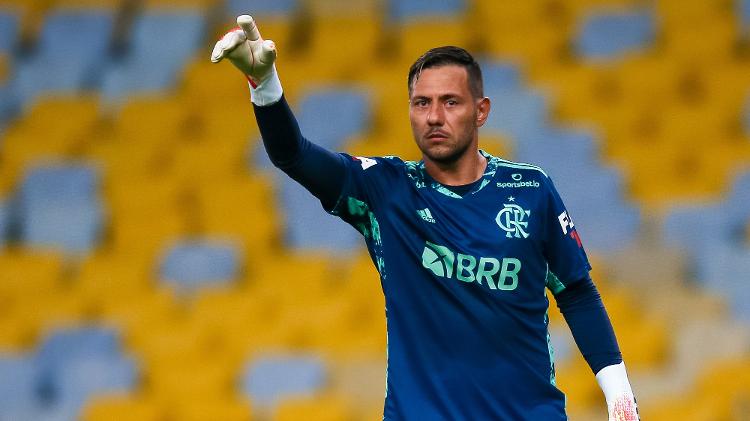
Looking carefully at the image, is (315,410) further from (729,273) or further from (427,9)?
(427,9)

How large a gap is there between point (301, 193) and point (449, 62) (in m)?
5.32

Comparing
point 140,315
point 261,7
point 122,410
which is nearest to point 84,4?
point 261,7

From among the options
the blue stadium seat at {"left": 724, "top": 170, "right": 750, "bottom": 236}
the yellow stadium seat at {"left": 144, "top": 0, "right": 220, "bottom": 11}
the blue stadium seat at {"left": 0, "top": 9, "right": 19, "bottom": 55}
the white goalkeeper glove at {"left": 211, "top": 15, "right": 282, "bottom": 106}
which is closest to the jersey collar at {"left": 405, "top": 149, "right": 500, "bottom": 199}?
the white goalkeeper glove at {"left": 211, "top": 15, "right": 282, "bottom": 106}

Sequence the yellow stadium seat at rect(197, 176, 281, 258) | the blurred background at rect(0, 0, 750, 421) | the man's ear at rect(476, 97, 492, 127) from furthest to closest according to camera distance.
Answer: the yellow stadium seat at rect(197, 176, 281, 258)
the blurred background at rect(0, 0, 750, 421)
the man's ear at rect(476, 97, 492, 127)

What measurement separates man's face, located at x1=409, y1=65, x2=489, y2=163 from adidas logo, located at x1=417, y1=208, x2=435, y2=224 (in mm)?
151

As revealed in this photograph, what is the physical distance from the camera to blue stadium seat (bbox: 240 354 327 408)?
719cm

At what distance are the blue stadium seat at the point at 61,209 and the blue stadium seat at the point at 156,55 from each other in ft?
3.34

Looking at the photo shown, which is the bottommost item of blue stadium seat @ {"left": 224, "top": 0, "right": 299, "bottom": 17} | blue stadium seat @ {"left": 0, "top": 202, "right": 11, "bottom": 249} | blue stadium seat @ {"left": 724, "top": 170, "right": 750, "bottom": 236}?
blue stadium seat @ {"left": 724, "top": 170, "right": 750, "bottom": 236}

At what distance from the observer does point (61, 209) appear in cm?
901

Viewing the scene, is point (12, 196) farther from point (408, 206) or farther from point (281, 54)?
point (408, 206)

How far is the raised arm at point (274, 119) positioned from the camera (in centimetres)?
322

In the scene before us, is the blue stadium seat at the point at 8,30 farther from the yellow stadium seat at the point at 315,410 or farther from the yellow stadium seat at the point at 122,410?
the yellow stadium seat at the point at 315,410

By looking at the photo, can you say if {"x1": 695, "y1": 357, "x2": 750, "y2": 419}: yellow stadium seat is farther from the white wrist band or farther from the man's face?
the white wrist band

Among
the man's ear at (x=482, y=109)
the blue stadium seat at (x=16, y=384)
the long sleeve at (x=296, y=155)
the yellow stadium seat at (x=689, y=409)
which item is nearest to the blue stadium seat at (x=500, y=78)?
the yellow stadium seat at (x=689, y=409)
